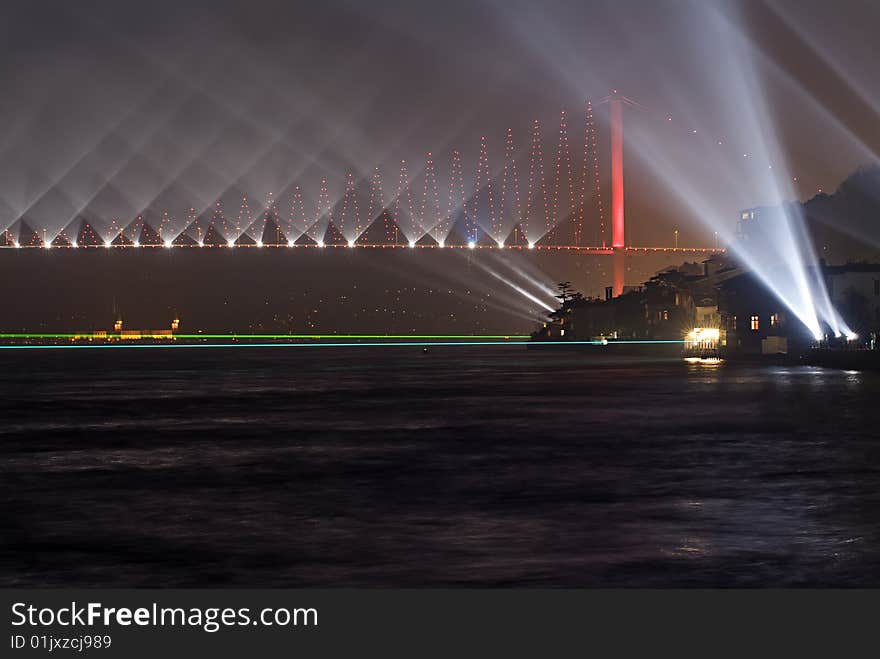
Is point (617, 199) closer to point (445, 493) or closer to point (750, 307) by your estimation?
point (750, 307)

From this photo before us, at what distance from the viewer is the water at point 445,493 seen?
10.7 meters

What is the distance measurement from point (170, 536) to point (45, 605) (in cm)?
316

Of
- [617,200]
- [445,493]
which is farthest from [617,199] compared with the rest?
[445,493]

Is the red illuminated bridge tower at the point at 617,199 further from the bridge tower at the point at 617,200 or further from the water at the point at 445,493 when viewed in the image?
the water at the point at 445,493

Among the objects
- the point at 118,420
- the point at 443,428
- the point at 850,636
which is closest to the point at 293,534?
the point at 850,636

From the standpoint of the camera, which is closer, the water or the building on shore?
the water

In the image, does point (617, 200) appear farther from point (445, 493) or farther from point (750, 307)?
point (445, 493)

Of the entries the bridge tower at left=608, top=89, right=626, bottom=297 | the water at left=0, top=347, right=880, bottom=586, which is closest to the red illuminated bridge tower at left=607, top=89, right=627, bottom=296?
the bridge tower at left=608, top=89, right=626, bottom=297

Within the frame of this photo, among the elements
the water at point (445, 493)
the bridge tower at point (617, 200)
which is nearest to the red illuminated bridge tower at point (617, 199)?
the bridge tower at point (617, 200)

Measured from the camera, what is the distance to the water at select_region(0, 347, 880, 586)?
10.7 meters

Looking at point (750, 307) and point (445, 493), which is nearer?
point (445, 493)

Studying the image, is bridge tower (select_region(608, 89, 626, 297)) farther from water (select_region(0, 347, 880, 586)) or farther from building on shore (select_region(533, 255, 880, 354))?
water (select_region(0, 347, 880, 586))

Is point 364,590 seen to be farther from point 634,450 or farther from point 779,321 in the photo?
point 779,321

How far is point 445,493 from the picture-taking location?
15828mm
